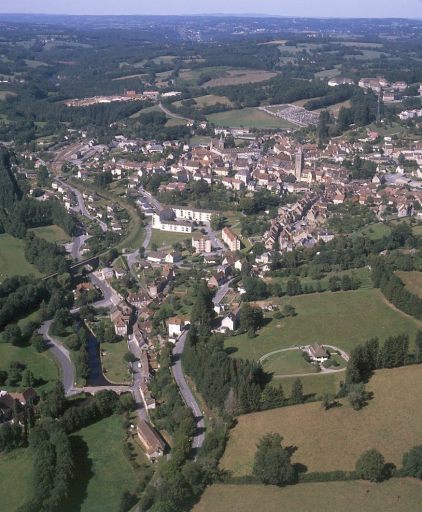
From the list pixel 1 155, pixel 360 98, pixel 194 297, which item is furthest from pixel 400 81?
pixel 194 297

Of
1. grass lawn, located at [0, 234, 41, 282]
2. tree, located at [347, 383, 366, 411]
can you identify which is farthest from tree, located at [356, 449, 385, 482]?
grass lawn, located at [0, 234, 41, 282]

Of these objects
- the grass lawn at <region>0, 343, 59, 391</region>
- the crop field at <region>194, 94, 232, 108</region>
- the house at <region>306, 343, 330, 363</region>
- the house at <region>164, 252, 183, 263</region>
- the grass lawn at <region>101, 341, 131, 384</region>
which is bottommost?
the grass lawn at <region>0, 343, 59, 391</region>

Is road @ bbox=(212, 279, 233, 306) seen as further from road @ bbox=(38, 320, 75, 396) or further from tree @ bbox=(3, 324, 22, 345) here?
tree @ bbox=(3, 324, 22, 345)

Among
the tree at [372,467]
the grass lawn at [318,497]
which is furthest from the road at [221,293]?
the tree at [372,467]

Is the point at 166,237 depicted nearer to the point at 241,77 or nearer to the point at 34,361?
the point at 34,361

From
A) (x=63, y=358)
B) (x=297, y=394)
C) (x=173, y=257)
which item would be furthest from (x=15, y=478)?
(x=173, y=257)

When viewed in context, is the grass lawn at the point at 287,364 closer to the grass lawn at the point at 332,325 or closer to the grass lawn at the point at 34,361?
the grass lawn at the point at 332,325

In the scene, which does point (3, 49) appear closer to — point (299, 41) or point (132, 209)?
point (299, 41)
